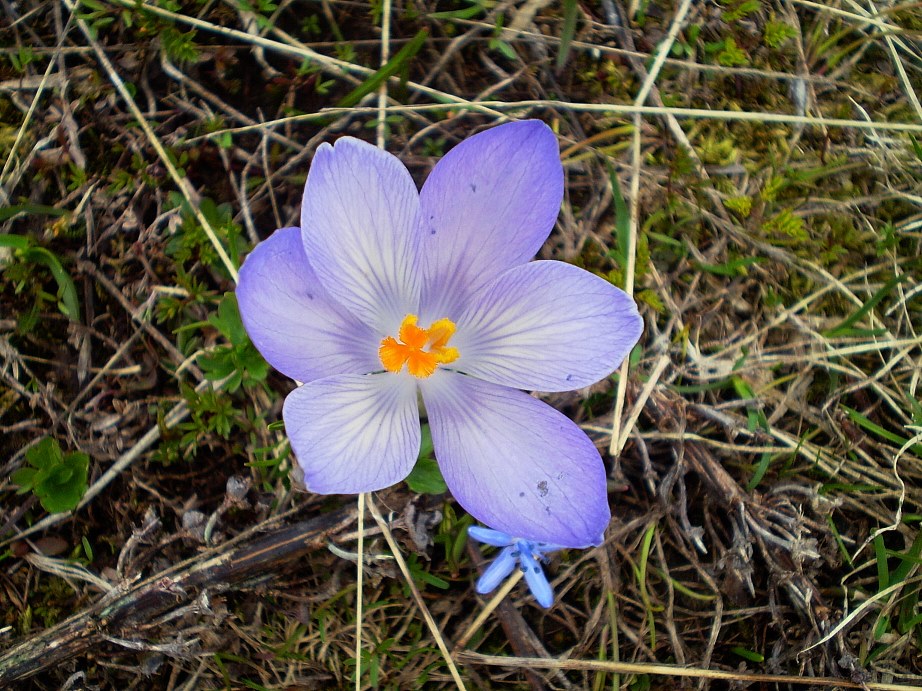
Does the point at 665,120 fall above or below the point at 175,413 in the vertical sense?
above

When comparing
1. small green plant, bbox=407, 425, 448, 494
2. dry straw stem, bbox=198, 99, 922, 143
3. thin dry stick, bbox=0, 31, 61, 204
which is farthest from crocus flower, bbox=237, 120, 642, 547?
thin dry stick, bbox=0, 31, 61, 204

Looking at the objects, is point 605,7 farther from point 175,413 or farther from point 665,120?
point 175,413

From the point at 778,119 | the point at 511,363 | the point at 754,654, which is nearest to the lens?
the point at 511,363

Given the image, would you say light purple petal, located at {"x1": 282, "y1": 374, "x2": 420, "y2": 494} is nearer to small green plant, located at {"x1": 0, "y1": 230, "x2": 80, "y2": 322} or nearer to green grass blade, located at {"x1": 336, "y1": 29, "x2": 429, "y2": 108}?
green grass blade, located at {"x1": 336, "y1": 29, "x2": 429, "y2": 108}

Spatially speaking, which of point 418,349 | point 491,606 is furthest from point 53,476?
point 491,606

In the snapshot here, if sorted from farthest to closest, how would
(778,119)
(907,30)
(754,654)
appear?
(907,30), (778,119), (754,654)

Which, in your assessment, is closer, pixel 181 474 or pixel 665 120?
pixel 181 474

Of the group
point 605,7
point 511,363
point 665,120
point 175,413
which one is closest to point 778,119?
point 665,120

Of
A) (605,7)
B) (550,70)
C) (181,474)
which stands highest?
(605,7)
